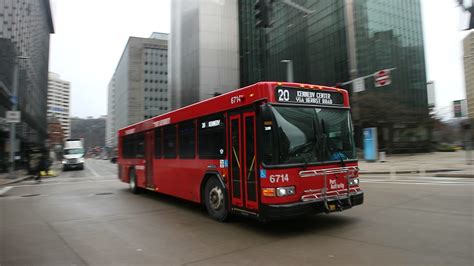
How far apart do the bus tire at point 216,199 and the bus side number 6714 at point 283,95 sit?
8.01 feet

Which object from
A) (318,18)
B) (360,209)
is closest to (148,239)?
(360,209)

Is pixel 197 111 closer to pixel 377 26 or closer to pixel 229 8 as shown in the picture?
pixel 377 26

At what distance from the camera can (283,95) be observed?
716 cm

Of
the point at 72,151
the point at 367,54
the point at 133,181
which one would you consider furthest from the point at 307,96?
the point at 367,54

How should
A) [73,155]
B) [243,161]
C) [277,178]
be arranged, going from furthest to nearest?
1. [73,155]
2. [243,161]
3. [277,178]

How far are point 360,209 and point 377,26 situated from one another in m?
55.5

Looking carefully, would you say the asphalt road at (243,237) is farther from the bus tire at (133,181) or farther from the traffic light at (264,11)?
the traffic light at (264,11)

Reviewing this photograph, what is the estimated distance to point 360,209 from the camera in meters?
9.30

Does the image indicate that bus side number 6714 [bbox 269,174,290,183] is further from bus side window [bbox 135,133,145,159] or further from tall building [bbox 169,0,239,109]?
tall building [bbox 169,0,239,109]

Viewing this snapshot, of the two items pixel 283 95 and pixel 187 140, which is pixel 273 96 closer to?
pixel 283 95

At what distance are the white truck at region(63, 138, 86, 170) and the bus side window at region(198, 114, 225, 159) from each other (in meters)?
35.1

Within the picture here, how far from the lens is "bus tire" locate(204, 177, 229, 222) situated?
26.9 ft

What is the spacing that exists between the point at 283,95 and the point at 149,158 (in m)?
7.44

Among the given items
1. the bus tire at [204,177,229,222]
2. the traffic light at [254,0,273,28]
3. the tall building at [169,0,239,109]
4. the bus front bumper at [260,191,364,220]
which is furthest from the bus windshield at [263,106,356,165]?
the tall building at [169,0,239,109]
